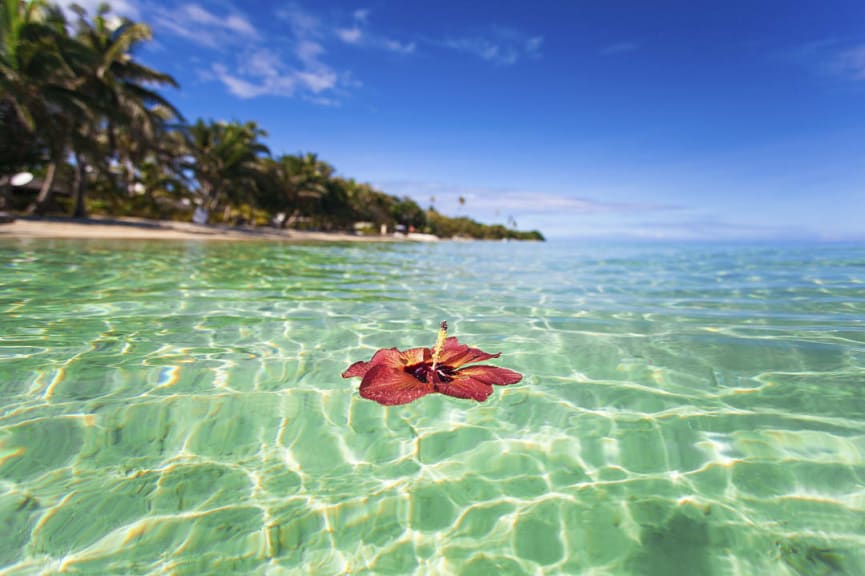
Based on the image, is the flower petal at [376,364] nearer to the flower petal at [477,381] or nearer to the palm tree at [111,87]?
the flower petal at [477,381]

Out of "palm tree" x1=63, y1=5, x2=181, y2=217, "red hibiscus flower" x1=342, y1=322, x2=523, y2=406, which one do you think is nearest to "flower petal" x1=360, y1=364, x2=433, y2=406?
"red hibiscus flower" x1=342, y1=322, x2=523, y2=406

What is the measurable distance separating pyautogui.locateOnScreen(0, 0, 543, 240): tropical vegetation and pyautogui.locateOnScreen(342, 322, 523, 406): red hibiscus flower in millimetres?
22282

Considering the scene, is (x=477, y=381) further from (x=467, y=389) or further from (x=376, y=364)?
(x=376, y=364)

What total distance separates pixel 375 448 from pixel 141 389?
167 centimetres

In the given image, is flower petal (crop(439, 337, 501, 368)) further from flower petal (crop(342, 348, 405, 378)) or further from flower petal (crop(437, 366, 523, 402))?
flower petal (crop(342, 348, 405, 378))

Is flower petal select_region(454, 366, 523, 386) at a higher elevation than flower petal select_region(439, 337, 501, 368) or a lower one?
lower

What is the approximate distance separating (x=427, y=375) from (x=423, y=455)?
746 mm

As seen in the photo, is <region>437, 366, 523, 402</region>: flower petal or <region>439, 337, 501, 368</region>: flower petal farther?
<region>439, 337, 501, 368</region>: flower petal

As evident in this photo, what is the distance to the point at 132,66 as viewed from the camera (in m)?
22.5

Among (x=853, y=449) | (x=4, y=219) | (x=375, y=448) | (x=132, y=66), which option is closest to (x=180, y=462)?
(x=375, y=448)

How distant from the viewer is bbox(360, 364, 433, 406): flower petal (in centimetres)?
257

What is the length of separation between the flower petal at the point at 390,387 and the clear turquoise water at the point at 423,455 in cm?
7

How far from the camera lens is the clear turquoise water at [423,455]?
1.55 meters

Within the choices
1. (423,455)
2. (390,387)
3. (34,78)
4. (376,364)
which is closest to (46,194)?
(34,78)
